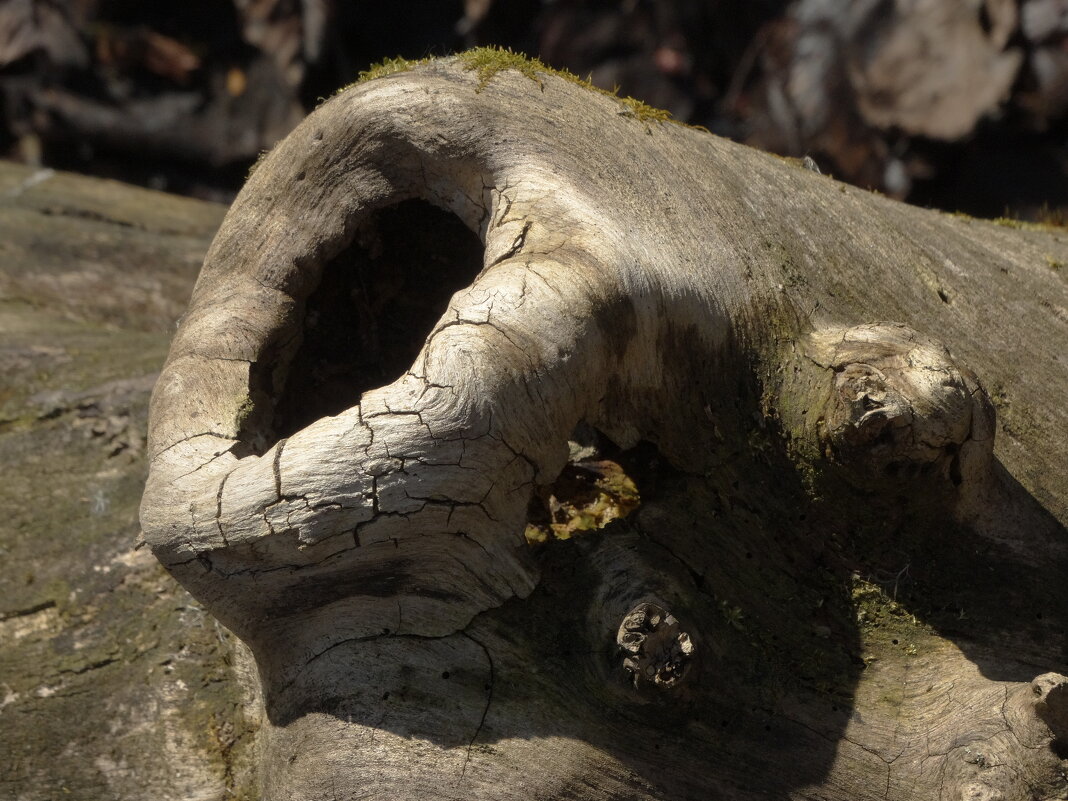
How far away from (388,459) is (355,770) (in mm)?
675

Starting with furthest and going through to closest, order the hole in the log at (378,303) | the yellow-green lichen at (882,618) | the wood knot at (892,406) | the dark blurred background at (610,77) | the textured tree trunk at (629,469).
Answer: the dark blurred background at (610,77) → the hole in the log at (378,303) → the yellow-green lichen at (882,618) → the wood knot at (892,406) → the textured tree trunk at (629,469)

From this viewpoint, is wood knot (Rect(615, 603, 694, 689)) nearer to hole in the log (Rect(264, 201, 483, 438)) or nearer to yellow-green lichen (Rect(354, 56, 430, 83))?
hole in the log (Rect(264, 201, 483, 438))

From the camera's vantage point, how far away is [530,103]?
234cm

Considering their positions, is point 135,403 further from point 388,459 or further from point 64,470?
point 388,459

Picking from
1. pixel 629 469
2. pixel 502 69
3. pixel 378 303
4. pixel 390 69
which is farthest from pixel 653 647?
pixel 390 69

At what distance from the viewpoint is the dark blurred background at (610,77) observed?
6652mm

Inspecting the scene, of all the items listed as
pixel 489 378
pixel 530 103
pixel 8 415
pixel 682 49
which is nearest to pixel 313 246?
pixel 530 103

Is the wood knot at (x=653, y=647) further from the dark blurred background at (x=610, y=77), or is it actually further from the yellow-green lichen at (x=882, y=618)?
the dark blurred background at (x=610, y=77)

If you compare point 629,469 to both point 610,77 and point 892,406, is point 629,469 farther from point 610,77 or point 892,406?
point 610,77

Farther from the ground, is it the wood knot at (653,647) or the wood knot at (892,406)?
the wood knot at (892,406)

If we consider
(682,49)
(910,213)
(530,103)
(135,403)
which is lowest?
(135,403)

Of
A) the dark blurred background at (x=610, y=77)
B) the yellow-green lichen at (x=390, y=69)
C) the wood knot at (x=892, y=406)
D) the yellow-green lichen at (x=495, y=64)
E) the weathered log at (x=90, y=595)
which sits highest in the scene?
the dark blurred background at (x=610, y=77)

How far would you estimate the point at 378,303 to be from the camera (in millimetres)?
2654

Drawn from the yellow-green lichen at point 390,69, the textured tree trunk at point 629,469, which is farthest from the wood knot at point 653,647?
the yellow-green lichen at point 390,69
